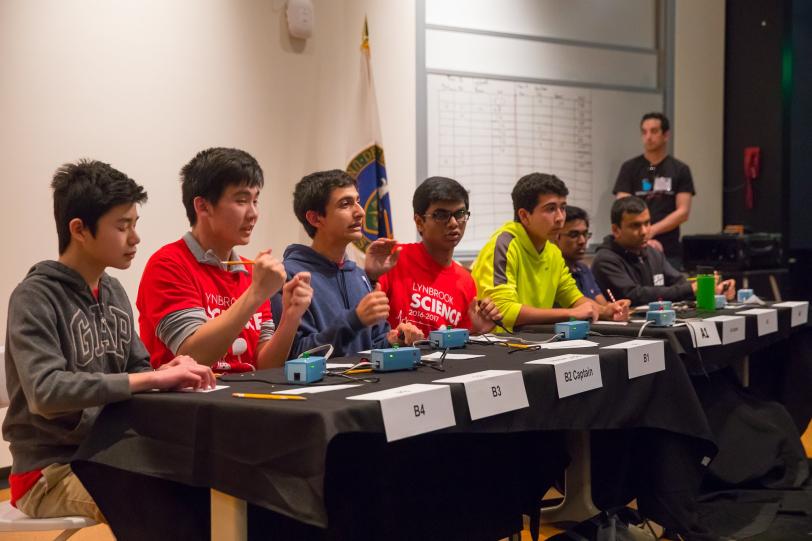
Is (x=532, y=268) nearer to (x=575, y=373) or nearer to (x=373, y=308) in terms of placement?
Answer: (x=373, y=308)

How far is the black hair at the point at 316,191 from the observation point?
273 cm

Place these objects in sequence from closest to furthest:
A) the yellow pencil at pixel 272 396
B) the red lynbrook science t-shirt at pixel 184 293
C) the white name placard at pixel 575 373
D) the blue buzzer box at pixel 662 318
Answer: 1. the yellow pencil at pixel 272 396
2. the white name placard at pixel 575 373
3. the red lynbrook science t-shirt at pixel 184 293
4. the blue buzzer box at pixel 662 318

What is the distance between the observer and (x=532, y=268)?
3.37 meters

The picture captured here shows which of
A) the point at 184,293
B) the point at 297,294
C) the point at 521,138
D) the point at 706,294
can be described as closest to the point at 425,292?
the point at 297,294

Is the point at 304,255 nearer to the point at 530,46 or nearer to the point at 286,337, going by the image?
the point at 286,337

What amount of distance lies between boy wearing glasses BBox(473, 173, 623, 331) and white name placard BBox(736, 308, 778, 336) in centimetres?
58

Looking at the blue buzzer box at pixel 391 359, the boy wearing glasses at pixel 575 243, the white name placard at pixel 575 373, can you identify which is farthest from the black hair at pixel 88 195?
the boy wearing glasses at pixel 575 243

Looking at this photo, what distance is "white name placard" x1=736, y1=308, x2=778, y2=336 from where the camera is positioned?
3.30m

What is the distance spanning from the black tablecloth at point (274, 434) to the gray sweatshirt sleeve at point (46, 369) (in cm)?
5

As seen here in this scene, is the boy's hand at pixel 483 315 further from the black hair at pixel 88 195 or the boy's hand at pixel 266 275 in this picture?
the black hair at pixel 88 195

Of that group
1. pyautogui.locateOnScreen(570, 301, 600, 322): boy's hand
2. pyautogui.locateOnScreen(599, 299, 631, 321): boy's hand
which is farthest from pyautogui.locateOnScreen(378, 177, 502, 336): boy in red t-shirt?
pyautogui.locateOnScreen(599, 299, 631, 321): boy's hand

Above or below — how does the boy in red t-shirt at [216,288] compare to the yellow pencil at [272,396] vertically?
above

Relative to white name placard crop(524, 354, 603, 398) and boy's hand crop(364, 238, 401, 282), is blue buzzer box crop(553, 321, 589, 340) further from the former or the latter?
boy's hand crop(364, 238, 401, 282)

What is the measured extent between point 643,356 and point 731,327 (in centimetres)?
85
